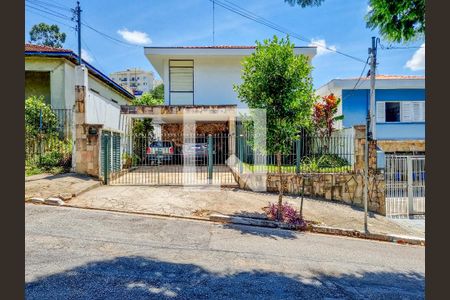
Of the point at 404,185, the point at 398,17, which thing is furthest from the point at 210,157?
the point at 398,17

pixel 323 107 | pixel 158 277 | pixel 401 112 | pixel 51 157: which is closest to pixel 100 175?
pixel 51 157

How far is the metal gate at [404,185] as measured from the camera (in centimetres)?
1099

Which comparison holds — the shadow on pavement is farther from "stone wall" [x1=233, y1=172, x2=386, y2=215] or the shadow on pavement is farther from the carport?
the carport

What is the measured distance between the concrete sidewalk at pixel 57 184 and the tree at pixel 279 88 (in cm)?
616

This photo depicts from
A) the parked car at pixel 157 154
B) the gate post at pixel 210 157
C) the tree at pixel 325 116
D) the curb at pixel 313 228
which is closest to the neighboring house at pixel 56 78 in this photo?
the parked car at pixel 157 154

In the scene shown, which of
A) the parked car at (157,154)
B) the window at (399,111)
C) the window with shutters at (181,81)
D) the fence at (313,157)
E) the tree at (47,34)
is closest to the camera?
the fence at (313,157)

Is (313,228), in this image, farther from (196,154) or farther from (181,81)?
(181,81)

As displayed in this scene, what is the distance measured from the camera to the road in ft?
13.3

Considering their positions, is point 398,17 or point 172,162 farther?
point 172,162

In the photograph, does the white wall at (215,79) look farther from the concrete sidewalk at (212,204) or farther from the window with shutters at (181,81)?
the concrete sidewalk at (212,204)

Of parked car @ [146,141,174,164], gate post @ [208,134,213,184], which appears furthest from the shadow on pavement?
parked car @ [146,141,174,164]

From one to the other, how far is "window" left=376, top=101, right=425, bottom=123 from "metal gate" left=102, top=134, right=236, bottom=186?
33.4 feet

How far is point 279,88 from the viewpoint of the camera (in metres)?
8.21

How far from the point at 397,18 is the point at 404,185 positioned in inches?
336
